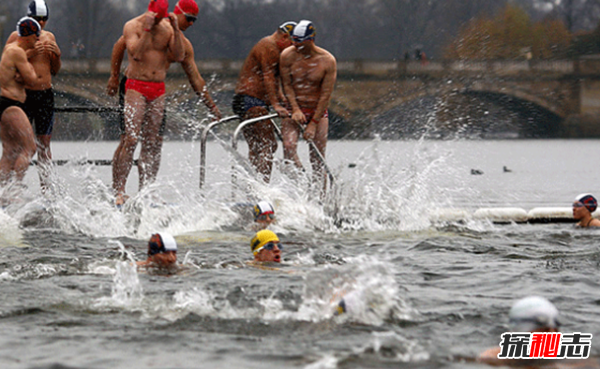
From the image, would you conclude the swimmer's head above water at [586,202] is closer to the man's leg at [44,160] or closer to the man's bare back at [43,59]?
the man's leg at [44,160]

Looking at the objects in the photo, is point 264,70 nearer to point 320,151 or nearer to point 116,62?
point 320,151

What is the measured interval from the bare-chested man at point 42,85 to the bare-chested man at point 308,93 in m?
2.70

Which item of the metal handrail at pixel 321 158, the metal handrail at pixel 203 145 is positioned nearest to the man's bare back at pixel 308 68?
the metal handrail at pixel 321 158

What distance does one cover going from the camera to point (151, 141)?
10.6 metres

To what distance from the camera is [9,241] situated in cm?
870

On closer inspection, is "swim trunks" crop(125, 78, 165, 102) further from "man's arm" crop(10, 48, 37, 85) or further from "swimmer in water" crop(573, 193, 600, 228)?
"swimmer in water" crop(573, 193, 600, 228)

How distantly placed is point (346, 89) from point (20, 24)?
125 ft

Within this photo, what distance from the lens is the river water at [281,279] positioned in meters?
4.82

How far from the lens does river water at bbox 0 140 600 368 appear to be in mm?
4816

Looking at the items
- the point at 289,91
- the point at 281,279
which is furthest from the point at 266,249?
the point at 289,91

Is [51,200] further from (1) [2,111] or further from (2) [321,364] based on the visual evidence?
(2) [321,364]

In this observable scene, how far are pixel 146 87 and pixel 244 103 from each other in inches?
64.6

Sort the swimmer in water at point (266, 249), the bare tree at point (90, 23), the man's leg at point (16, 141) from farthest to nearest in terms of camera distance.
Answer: the bare tree at point (90, 23)
the man's leg at point (16, 141)
the swimmer in water at point (266, 249)

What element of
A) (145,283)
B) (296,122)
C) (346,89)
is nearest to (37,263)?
(145,283)
